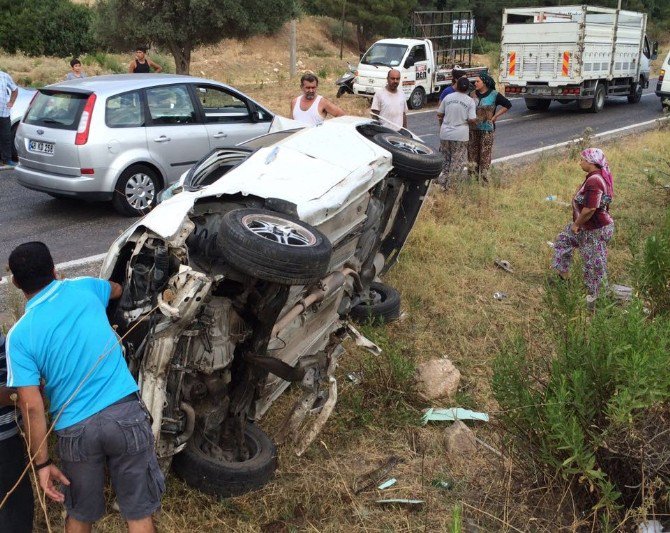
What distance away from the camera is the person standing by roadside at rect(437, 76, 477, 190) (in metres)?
9.45

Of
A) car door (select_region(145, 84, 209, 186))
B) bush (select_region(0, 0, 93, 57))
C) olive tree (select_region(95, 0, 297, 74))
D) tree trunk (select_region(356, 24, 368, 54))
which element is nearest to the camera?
car door (select_region(145, 84, 209, 186))

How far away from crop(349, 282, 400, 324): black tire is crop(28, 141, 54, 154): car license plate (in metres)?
4.58

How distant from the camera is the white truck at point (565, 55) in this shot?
19.2 meters

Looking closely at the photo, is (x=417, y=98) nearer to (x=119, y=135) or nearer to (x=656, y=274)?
(x=119, y=135)

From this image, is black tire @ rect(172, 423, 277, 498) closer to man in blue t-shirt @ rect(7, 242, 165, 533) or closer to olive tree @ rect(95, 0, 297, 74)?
man in blue t-shirt @ rect(7, 242, 165, 533)

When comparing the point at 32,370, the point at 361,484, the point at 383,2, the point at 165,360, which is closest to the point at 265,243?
the point at 165,360

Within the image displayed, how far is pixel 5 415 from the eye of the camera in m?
3.24

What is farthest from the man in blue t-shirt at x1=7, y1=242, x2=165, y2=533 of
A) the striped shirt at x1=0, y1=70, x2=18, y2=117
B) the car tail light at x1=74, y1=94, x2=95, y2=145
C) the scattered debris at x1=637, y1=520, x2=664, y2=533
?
the striped shirt at x1=0, y1=70, x2=18, y2=117

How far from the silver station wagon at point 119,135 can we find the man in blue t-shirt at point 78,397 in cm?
564

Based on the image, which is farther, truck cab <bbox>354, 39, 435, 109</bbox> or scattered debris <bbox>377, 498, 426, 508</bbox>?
truck cab <bbox>354, 39, 435, 109</bbox>

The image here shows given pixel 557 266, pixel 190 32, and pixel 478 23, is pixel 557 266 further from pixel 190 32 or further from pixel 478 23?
pixel 478 23

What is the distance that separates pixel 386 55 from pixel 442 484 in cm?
1804

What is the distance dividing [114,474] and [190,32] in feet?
71.4

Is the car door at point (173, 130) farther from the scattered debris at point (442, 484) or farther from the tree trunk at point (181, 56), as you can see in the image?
the tree trunk at point (181, 56)
